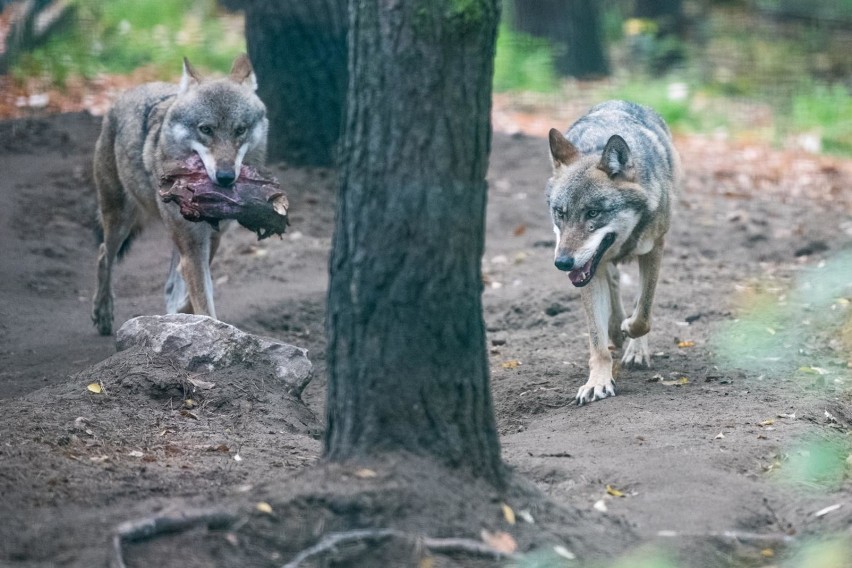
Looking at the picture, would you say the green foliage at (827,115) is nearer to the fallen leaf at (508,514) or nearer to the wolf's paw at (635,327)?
the wolf's paw at (635,327)

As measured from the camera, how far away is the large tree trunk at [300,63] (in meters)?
10.1

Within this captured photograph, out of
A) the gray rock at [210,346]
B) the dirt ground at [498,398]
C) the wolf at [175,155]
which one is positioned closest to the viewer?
the dirt ground at [498,398]

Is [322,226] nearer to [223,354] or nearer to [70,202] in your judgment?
[70,202]

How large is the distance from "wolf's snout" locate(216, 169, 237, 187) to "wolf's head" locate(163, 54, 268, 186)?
113 millimetres

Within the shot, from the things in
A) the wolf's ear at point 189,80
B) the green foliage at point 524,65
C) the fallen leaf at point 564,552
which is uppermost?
the green foliage at point 524,65

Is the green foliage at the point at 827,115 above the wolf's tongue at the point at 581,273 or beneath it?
above

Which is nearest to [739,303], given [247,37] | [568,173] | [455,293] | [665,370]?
[665,370]

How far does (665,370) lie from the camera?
21.8 ft

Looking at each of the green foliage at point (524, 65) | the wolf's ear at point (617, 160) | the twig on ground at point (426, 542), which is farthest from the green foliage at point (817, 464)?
the green foliage at point (524, 65)

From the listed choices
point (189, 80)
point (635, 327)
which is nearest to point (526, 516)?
point (635, 327)

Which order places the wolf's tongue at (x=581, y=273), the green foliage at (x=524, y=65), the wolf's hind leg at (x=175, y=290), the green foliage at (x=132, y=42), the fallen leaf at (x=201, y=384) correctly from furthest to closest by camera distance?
the green foliage at (x=524, y=65), the green foliage at (x=132, y=42), the wolf's hind leg at (x=175, y=290), the wolf's tongue at (x=581, y=273), the fallen leaf at (x=201, y=384)

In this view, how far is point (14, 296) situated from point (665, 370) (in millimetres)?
5340

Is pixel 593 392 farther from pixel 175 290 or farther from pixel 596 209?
pixel 175 290

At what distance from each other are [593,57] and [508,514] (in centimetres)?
1495
